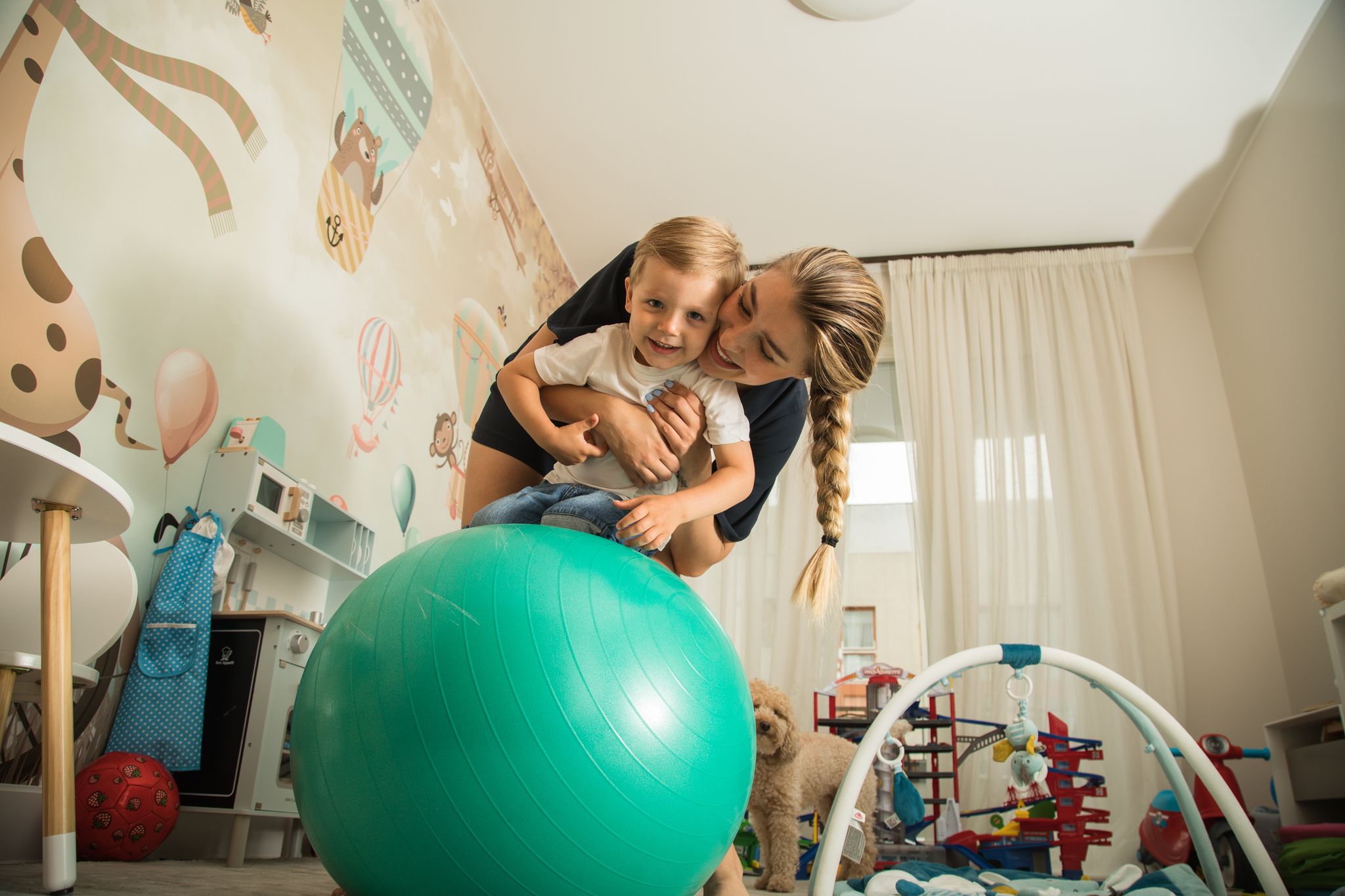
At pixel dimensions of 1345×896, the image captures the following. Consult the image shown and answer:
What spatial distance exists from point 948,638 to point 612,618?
3366 millimetres

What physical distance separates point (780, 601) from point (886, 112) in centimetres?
233

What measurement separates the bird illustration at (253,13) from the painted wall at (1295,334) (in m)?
3.58

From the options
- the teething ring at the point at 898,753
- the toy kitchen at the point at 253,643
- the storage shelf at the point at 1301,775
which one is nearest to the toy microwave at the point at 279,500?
the toy kitchen at the point at 253,643

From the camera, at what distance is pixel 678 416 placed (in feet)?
4.87

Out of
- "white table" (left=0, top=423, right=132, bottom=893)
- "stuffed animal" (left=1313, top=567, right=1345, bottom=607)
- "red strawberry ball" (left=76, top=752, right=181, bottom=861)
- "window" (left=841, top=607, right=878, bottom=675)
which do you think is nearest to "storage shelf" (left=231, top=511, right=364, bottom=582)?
"red strawberry ball" (left=76, top=752, right=181, bottom=861)

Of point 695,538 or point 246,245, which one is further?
point 246,245

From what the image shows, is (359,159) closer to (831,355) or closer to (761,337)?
(761,337)

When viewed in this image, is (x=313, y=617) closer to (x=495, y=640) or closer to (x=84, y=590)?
(x=84, y=590)

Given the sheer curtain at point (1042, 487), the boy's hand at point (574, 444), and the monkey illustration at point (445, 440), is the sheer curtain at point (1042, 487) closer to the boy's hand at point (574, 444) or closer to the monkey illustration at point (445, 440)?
the monkey illustration at point (445, 440)

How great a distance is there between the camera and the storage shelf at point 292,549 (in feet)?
6.76

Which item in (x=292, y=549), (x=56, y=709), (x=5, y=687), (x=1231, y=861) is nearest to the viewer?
(x=56, y=709)

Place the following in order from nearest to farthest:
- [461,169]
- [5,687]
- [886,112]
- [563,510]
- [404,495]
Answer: [5,687], [563,510], [404,495], [461,169], [886,112]

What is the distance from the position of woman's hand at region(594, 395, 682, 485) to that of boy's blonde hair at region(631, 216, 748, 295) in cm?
25

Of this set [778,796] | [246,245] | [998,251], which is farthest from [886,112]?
[778,796]
